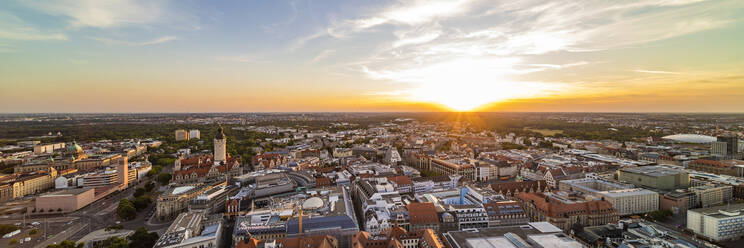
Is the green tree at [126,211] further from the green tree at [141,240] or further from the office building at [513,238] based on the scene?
the office building at [513,238]

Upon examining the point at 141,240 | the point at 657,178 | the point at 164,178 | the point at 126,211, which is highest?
the point at 657,178

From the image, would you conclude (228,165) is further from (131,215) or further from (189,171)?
(131,215)

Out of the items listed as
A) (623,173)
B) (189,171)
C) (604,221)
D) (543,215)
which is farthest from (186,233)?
(623,173)

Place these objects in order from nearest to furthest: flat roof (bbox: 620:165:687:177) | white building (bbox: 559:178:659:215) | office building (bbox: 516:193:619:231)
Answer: office building (bbox: 516:193:619:231), white building (bbox: 559:178:659:215), flat roof (bbox: 620:165:687:177)

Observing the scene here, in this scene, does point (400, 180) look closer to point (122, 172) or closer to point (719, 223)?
point (719, 223)

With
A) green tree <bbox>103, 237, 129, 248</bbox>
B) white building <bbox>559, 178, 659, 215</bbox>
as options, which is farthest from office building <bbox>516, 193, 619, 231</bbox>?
green tree <bbox>103, 237, 129, 248</bbox>

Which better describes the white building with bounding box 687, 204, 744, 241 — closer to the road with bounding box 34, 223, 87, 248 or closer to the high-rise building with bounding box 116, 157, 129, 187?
the road with bounding box 34, 223, 87, 248

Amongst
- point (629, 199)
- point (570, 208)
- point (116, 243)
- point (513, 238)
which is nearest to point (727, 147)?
point (629, 199)

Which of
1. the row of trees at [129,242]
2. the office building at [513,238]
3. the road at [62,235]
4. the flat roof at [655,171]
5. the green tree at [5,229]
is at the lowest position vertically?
the road at [62,235]

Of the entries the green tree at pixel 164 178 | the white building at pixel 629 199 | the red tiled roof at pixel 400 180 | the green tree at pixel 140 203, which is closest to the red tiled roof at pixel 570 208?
the white building at pixel 629 199

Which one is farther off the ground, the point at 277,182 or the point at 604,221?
the point at 277,182

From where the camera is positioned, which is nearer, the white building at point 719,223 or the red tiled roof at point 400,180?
the white building at point 719,223
